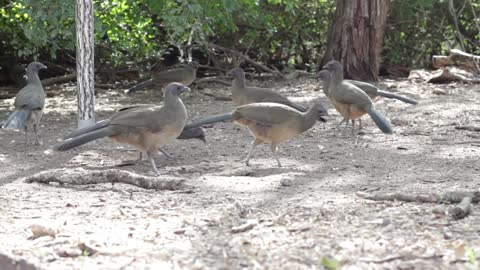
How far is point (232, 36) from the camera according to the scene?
15055 mm

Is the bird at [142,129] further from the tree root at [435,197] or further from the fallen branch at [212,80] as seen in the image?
the fallen branch at [212,80]

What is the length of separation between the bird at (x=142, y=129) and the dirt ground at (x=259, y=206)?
1.05 feet

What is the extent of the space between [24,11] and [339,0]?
6248mm

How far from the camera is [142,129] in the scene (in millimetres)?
7094

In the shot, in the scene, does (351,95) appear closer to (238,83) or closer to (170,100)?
(238,83)

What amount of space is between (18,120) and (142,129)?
2169 mm

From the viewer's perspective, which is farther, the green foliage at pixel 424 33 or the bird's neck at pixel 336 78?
the green foliage at pixel 424 33

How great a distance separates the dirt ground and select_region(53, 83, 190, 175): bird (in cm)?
32

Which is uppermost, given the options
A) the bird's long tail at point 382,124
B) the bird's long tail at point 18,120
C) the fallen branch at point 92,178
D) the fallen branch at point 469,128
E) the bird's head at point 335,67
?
the bird's head at point 335,67

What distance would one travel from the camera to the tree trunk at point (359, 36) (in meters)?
13.3

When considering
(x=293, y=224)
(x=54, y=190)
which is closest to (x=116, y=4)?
(x=54, y=190)

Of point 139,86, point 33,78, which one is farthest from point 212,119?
point 139,86

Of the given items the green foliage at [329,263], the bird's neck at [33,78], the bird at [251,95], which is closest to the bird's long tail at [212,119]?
the bird at [251,95]

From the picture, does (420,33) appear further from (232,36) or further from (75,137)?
(75,137)
